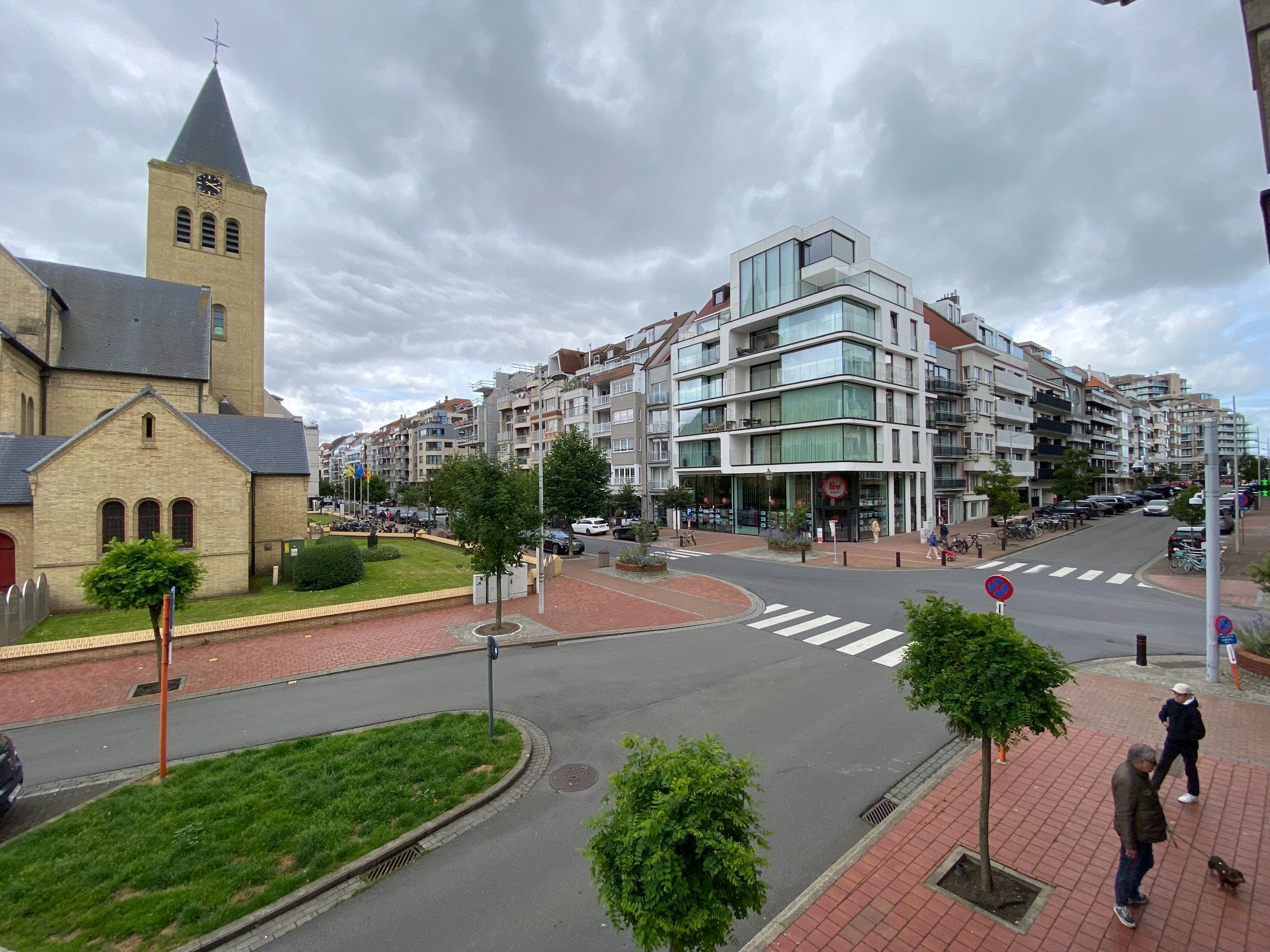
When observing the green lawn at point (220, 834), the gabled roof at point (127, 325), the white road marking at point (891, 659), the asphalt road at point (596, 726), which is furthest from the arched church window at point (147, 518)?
the white road marking at point (891, 659)

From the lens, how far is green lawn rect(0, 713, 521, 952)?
176 inches

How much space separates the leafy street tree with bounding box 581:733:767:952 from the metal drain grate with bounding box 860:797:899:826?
142 inches

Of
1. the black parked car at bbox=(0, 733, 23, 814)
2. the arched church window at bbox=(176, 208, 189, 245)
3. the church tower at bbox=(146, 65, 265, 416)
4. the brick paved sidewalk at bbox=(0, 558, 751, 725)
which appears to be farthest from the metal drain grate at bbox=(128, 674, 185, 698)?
the arched church window at bbox=(176, 208, 189, 245)

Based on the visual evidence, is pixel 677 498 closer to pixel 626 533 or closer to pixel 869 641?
pixel 626 533

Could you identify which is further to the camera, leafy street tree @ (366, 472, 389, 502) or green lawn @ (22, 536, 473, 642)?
leafy street tree @ (366, 472, 389, 502)

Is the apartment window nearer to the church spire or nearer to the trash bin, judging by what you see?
the trash bin

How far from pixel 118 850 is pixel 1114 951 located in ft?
29.0

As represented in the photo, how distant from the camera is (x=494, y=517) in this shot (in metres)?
13.8

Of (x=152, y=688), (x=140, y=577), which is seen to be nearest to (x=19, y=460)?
(x=152, y=688)

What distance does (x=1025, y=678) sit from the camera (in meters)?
4.43

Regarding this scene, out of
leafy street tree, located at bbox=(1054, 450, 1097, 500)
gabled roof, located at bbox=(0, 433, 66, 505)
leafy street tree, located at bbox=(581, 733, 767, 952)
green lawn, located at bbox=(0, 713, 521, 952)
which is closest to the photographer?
leafy street tree, located at bbox=(581, 733, 767, 952)

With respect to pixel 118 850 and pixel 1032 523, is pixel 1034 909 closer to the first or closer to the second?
pixel 118 850

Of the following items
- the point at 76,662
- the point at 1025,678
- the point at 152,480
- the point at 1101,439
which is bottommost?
the point at 76,662

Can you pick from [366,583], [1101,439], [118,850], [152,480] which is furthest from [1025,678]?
[1101,439]
